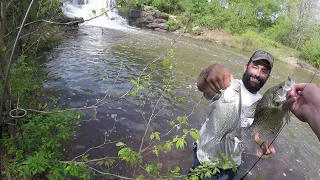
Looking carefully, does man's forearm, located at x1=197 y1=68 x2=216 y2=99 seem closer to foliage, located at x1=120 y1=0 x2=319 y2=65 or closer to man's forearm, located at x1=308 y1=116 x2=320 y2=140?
man's forearm, located at x1=308 y1=116 x2=320 y2=140

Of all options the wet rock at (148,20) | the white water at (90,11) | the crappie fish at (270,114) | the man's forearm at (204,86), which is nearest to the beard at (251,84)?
the crappie fish at (270,114)

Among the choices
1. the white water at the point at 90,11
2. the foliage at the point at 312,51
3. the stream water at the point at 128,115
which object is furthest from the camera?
the foliage at the point at 312,51

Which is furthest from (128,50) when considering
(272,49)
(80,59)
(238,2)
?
(238,2)

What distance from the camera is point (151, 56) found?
587 inches

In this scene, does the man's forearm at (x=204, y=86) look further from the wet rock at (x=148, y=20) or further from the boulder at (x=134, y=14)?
the boulder at (x=134, y=14)

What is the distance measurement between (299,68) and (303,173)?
21313mm

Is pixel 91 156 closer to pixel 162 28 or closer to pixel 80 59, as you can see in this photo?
pixel 80 59

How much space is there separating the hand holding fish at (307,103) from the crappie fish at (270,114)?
14.5 inches

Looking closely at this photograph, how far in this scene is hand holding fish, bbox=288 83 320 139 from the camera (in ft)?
4.17

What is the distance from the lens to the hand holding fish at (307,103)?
127cm

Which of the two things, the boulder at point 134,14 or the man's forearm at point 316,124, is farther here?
the boulder at point 134,14

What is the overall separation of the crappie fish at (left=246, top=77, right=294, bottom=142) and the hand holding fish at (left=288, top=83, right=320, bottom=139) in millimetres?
367

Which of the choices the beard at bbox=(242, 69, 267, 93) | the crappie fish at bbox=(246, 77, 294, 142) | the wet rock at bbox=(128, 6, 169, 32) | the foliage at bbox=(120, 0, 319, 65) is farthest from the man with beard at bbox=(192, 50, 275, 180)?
the foliage at bbox=(120, 0, 319, 65)

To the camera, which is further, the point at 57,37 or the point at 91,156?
the point at 57,37
